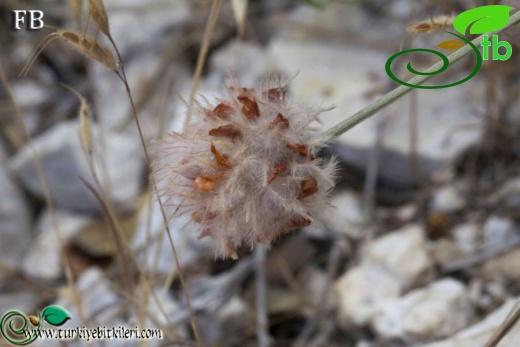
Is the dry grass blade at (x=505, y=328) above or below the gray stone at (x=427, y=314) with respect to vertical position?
above

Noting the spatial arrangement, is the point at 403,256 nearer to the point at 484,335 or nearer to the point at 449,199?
the point at 449,199

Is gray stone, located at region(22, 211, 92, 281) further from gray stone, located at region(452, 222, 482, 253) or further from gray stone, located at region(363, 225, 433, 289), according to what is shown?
gray stone, located at region(452, 222, 482, 253)

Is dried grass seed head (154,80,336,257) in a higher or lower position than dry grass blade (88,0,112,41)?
lower

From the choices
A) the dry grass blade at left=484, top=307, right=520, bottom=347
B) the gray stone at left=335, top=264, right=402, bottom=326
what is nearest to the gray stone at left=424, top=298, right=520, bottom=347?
the dry grass blade at left=484, top=307, right=520, bottom=347

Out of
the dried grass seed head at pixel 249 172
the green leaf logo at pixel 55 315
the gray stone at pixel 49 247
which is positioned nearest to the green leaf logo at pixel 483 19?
the dried grass seed head at pixel 249 172

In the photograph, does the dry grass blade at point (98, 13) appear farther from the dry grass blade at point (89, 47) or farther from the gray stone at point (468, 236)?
the gray stone at point (468, 236)

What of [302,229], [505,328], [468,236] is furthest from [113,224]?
[468,236]

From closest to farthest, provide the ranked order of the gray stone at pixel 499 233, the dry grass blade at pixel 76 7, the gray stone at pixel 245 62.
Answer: the dry grass blade at pixel 76 7 → the gray stone at pixel 499 233 → the gray stone at pixel 245 62
